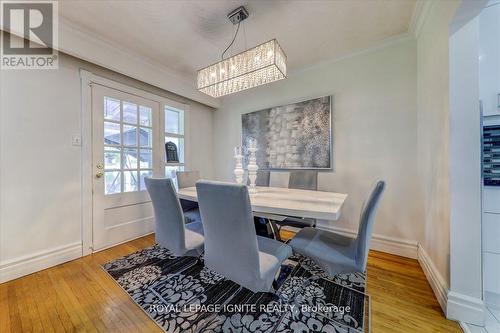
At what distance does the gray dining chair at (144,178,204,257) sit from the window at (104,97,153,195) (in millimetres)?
1317

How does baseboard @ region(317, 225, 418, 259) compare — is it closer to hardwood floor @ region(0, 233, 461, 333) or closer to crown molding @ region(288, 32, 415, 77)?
hardwood floor @ region(0, 233, 461, 333)

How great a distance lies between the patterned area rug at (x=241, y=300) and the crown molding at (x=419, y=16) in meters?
2.34

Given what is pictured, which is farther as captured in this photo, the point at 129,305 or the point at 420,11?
the point at 420,11

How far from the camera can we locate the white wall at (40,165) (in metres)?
1.72

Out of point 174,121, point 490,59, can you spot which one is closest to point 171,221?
point 174,121

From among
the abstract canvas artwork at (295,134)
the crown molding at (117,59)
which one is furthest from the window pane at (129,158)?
the abstract canvas artwork at (295,134)

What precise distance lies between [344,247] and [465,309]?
791mm

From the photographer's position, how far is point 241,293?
1490 mm

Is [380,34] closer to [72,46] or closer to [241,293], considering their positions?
[241,293]

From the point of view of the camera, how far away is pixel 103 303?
1.41 meters

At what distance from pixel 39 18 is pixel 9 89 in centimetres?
70

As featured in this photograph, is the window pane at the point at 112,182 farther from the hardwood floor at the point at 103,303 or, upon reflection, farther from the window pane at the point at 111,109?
the hardwood floor at the point at 103,303

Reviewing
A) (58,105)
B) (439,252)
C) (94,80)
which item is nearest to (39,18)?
(94,80)

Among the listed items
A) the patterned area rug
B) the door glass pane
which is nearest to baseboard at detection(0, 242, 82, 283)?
the patterned area rug
